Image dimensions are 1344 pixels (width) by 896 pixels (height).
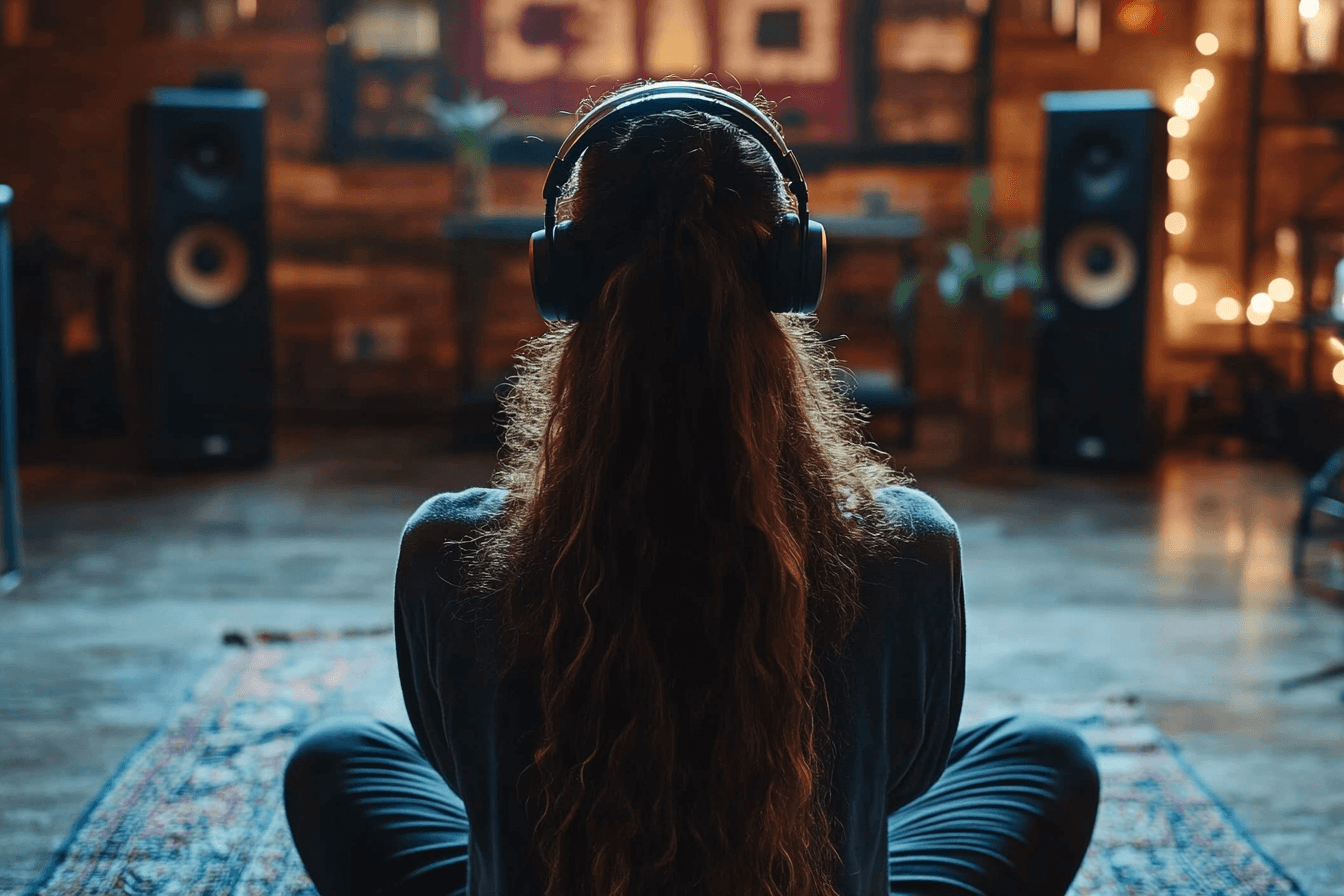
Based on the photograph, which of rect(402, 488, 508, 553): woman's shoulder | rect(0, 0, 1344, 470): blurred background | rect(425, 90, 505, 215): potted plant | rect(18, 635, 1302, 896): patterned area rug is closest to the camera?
rect(402, 488, 508, 553): woman's shoulder

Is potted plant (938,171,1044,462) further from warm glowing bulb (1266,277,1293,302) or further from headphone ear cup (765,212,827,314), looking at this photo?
headphone ear cup (765,212,827,314)

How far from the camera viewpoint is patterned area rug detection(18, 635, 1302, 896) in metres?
1.43

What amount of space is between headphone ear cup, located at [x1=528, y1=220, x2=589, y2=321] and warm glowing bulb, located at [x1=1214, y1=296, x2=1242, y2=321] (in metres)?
3.99

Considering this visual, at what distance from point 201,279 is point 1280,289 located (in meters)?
3.27

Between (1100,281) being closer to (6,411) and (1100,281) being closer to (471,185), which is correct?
(471,185)

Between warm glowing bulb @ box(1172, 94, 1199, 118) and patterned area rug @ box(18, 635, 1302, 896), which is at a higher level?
warm glowing bulb @ box(1172, 94, 1199, 118)

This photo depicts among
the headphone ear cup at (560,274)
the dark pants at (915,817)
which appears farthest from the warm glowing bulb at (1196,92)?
the headphone ear cup at (560,274)

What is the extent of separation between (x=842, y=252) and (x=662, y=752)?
3706 mm

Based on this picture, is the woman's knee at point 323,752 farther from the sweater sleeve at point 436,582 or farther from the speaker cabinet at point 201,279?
the speaker cabinet at point 201,279

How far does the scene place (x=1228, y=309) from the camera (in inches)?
171

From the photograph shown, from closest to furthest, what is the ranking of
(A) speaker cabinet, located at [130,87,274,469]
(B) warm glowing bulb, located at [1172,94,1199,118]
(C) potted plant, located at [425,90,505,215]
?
(A) speaker cabinet, located at [130,87,274,469] → (C) potted plant, located at [425,90,505,215] → (B) warm glowing bulb, located at [1172,94,1199,118]

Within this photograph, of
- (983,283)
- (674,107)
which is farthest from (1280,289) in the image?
(674,107)

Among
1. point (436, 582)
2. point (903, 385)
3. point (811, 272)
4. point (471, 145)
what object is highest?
point (471, 145)

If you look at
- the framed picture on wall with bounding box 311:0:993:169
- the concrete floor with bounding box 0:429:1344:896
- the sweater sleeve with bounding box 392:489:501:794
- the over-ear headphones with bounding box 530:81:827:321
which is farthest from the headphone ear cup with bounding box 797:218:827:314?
the framed picture on wall with bounding box 311:0:993:169
